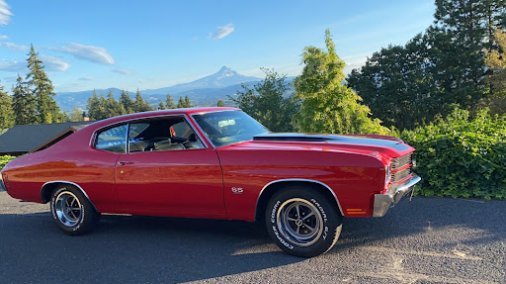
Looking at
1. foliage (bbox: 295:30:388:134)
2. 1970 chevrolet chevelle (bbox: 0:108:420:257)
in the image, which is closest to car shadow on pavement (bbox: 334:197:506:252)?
1970 chevrolet chevelle (bbox: 0:108:420:257)

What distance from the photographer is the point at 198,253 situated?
4.50 metres

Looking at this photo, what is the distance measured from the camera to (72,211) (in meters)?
5.53

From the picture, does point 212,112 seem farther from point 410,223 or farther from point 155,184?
point 410,223

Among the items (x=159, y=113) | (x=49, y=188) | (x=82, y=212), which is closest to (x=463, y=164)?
(x=159, y=113)

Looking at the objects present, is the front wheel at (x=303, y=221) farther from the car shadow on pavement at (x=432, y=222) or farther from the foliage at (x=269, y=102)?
the foliage at (x=269, y=102)

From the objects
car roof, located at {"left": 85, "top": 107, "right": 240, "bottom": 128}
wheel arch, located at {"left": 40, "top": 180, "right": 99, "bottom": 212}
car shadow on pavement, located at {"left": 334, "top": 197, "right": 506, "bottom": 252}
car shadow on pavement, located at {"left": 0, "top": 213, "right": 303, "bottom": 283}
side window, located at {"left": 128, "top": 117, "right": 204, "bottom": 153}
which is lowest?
car shadow on pavement, located at {"left": 0, "top": 213, "right": 303, "bottom": 283}

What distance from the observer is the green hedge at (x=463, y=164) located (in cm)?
590

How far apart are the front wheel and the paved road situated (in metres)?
0.13

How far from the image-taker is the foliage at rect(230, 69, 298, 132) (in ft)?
193

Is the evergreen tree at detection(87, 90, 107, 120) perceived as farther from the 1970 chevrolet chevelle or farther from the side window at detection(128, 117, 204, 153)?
the side window at detection(128, 117, 204, 153)

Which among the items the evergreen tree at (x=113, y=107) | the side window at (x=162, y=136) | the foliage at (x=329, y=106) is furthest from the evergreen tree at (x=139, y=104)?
the side window at (x=162, y=136)

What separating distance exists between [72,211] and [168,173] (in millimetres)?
1813

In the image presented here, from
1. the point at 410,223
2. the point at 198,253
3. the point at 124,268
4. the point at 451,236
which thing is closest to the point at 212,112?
the point at 198,253

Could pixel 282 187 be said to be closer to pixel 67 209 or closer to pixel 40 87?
pixel 67 209
